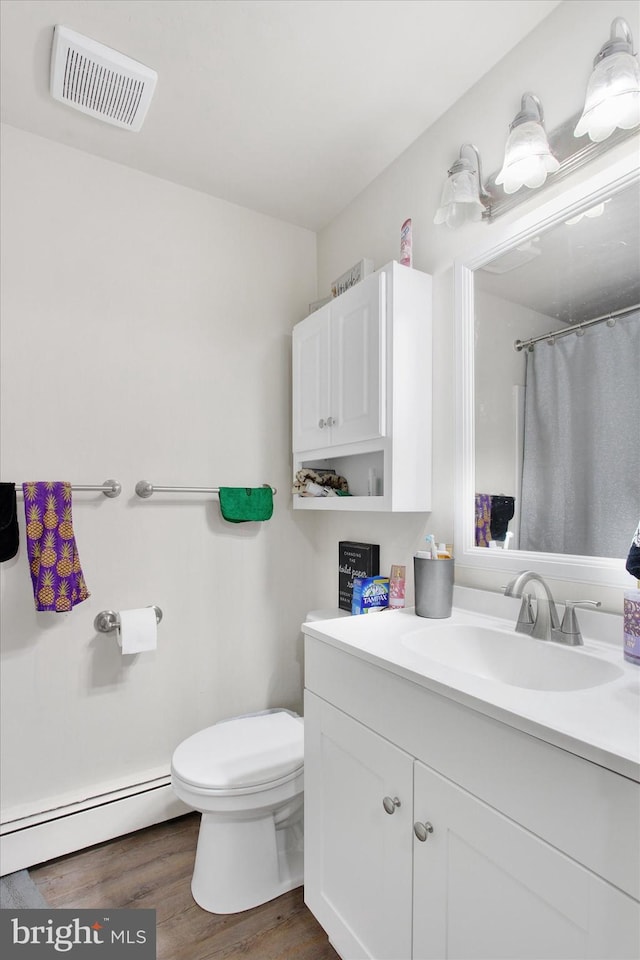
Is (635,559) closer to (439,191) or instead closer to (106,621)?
(439,191)

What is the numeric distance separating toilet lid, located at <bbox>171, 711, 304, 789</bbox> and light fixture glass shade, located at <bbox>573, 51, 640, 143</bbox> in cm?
181

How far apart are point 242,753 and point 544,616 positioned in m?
1.00

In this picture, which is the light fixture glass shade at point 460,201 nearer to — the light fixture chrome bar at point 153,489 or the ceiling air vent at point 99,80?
the ceiling air vent at point 99,80

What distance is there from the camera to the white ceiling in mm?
1318

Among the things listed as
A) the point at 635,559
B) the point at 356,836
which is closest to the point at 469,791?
the point at 356,836

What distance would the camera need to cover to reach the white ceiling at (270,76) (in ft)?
4.33

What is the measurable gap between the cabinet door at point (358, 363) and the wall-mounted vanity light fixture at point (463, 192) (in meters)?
0.26

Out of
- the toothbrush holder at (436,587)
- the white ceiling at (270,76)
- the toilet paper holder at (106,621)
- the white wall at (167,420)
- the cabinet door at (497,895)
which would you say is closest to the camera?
the cabinet door at (497,895)

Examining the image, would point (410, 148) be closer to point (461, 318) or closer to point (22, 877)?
point (461, 318)

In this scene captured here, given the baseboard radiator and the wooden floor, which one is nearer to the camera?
the wooden floor

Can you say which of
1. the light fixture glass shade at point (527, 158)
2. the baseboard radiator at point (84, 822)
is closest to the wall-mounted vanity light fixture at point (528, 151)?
the light fixture glass shade at point (527, 158)

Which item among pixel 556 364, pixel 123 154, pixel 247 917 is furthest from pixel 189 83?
pixel 247 917

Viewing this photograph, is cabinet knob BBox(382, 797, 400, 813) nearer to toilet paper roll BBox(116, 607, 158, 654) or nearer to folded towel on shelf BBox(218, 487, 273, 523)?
toilet paper roll BBox(116, 607, 158, 654)
